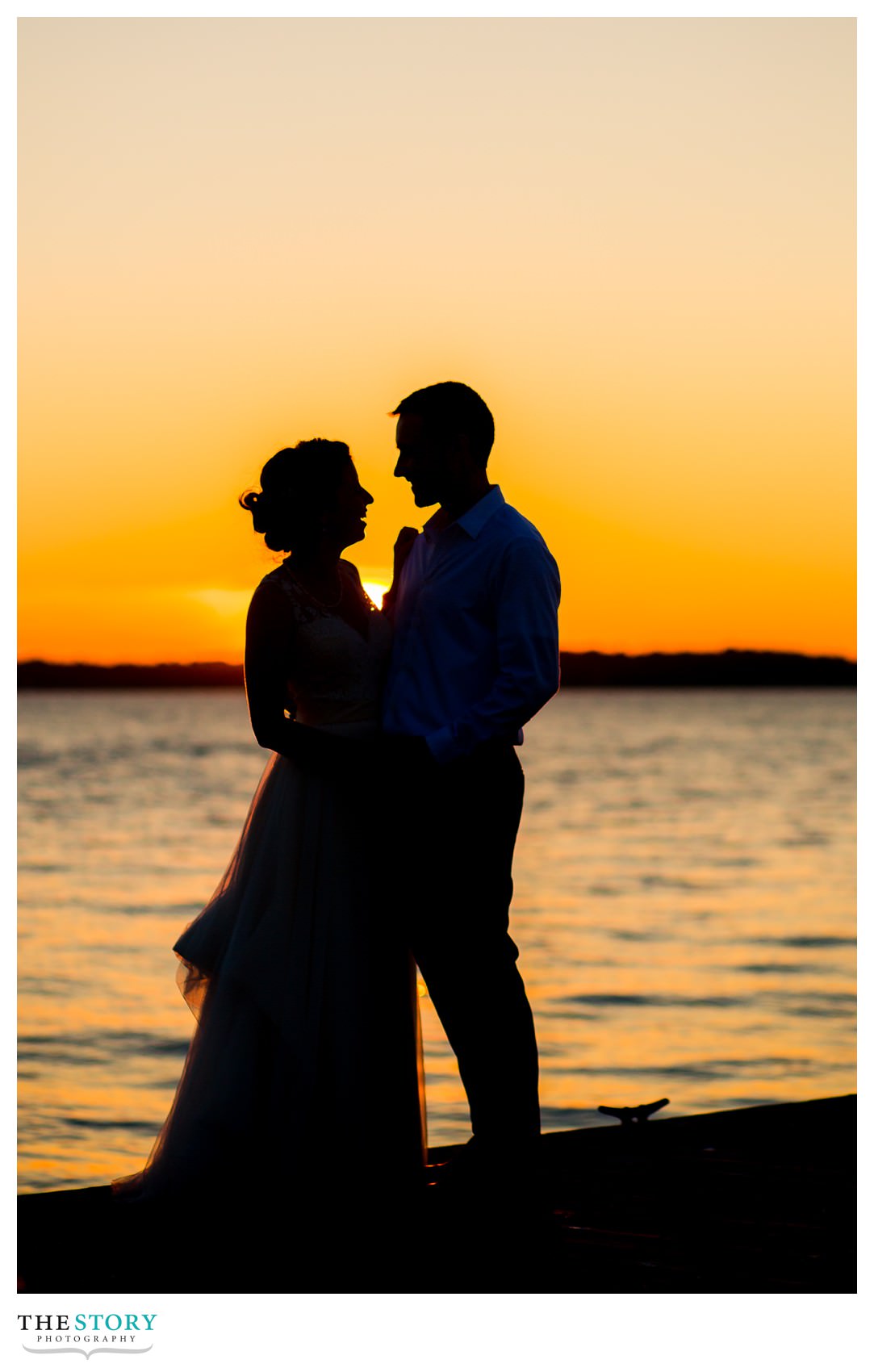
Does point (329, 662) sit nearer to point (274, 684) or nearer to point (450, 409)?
point (274, 684)

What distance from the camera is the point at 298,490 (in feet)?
12.2

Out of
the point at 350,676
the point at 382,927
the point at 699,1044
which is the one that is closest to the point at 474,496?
the point at 350,676

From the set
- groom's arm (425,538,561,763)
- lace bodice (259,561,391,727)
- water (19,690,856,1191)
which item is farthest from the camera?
water (19,690,856,1191)

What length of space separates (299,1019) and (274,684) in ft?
2.62

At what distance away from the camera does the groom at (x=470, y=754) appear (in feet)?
11.5

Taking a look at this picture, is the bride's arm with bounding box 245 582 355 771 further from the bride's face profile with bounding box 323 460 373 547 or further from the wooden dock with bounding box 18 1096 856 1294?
the wooden dock with bounding box 18 1096 856 1294

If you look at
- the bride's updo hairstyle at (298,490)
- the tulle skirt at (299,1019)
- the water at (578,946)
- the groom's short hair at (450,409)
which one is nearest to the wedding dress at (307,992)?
the tulle skirt at (299,1019)

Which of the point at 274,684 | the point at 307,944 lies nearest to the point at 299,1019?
the point at 307,944

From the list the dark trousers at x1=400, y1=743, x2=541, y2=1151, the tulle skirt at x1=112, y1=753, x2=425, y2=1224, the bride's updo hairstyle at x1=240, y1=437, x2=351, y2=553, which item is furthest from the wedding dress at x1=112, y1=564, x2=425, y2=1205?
the dark trousers at x1=400, y1=743, x2=541, y2=1151

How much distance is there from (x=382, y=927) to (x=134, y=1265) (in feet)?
3.06

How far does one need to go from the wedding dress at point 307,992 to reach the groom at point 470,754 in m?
0.21
